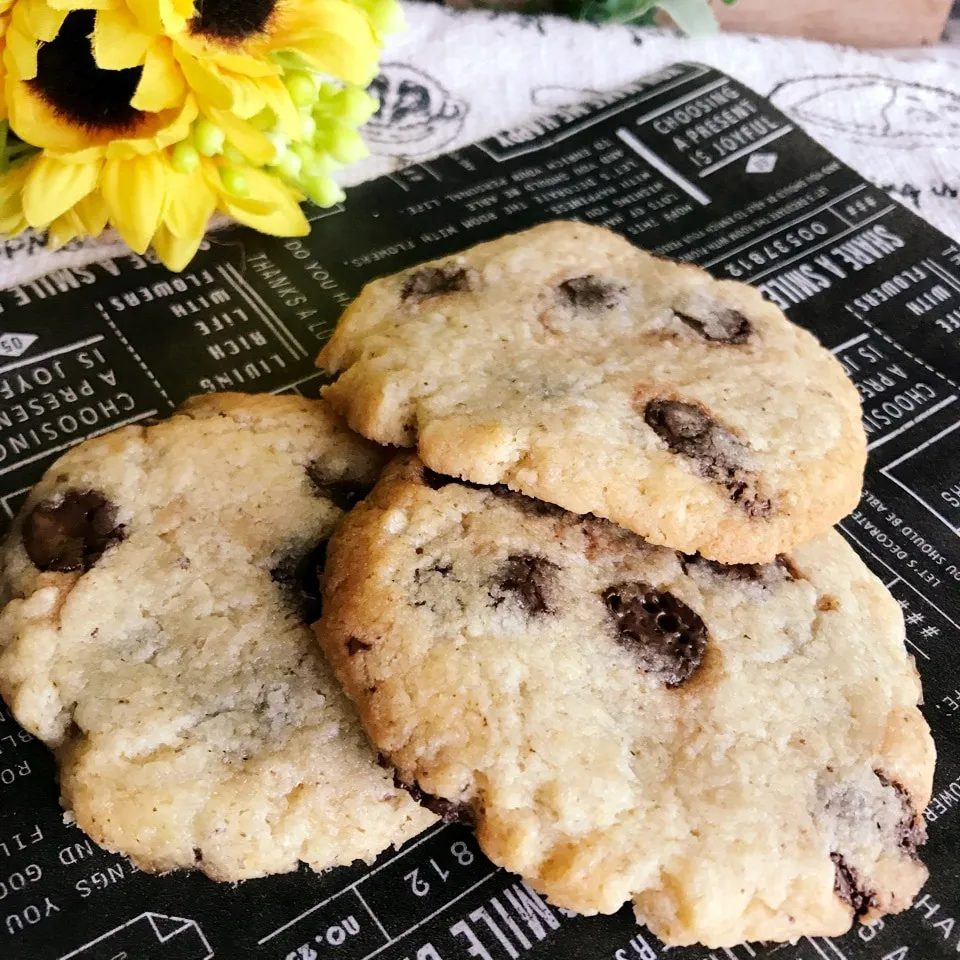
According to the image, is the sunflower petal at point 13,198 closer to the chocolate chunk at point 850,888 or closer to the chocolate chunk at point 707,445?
the chocolate chunk at point 707,445

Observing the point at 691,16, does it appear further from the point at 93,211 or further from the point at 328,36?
the point at 93,211

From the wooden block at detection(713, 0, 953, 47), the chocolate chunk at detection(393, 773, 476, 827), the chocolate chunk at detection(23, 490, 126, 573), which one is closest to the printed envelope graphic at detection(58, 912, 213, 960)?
the chocolate chunk at detection(393, 773, 476, 827)

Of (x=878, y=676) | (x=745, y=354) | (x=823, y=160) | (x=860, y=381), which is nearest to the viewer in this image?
(x=878, y=676)

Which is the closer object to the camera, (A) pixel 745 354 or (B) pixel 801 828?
(B) pixel 801 828

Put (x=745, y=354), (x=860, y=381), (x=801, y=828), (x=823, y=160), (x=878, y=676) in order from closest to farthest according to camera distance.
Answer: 1. (x=801, y=828)
2. (x=878, y=676)
3. (x=745, y=354)
4. (x=860, y=381)
5. (x=823, y=160)

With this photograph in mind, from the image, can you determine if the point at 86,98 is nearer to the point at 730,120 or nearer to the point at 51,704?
the point at 51,704

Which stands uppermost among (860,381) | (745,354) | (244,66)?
(244,66)

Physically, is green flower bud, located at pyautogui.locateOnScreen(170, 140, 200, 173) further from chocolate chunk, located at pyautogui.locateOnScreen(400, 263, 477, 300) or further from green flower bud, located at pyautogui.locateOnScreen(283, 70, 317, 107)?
chocolate chunk, located at pyautogui.locateOnScreen(400, 263, 477, 300)

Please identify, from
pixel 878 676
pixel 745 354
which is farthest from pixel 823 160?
pixel 878 676

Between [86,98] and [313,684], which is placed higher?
[86,98]
